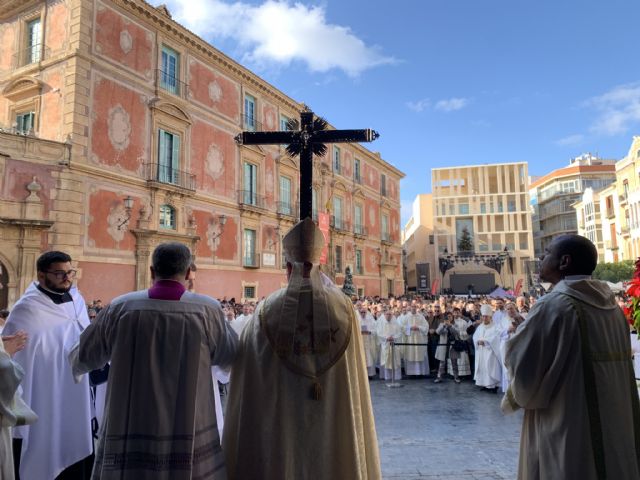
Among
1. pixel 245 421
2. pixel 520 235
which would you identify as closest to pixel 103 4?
pixel 245 421

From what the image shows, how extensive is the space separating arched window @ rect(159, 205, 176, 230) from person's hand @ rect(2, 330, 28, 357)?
16.7 m

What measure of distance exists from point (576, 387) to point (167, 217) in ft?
62.2

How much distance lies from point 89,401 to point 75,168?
1437cm

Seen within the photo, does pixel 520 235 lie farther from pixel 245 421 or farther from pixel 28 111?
pixel 245 421

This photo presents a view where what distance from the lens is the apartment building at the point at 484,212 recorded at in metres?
59.0

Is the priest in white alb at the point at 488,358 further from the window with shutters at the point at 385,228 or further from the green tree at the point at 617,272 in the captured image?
the green tree at the point at 617,272

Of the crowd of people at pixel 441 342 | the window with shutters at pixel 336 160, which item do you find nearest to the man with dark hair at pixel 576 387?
the crowd of people at pixel 441 342

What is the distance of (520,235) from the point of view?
59562 mm

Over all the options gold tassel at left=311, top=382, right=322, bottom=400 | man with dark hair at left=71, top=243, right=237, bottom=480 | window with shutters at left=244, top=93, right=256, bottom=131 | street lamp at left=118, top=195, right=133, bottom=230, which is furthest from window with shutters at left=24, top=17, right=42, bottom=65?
gold tassel at left=311, top=382, right=322, bottom=400

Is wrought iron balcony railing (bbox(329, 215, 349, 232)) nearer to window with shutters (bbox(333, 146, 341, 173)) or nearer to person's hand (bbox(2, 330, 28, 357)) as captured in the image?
window with shutters (bbox(333, 146, 341, 173))

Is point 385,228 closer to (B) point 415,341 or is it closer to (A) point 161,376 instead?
(B) point 415,341

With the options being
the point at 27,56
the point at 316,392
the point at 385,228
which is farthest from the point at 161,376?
the point at 385,228

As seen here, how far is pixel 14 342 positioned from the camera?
329cm

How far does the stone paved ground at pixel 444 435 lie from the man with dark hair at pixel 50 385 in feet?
9.43
